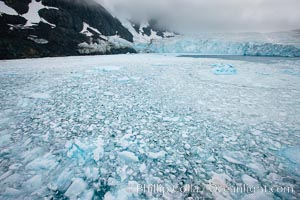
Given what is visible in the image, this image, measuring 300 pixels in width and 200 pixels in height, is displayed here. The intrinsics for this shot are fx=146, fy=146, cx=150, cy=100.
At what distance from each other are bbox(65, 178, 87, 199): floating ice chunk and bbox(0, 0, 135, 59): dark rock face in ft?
77.4

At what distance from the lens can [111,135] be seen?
2072 mm

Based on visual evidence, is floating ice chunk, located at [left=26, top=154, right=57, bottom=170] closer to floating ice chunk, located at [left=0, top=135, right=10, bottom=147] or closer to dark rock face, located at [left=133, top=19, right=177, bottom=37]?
floating ice chunk, located at [left=0, top=135, right=10, bottom=147]

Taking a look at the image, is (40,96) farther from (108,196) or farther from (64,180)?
(108,196)

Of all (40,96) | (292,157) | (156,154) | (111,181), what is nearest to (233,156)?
(292,157)

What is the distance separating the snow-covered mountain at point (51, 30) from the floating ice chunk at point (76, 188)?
77.0 ft

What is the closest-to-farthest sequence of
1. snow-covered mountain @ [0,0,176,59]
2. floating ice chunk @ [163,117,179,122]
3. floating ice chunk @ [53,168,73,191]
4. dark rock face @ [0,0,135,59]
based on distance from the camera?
floating ice chunk @ [53,168,73,191], floating ice chunk @ [163,117,179,122], dark rock face @ [0,0,135,59], snow-covered mountain @ [0,0,176,59]

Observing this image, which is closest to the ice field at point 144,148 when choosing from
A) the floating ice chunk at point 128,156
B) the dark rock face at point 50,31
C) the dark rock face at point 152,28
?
the floating ice chunk at point 128,156

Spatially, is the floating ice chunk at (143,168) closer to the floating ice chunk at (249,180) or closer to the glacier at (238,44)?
the floating ice chunk at (249,180)

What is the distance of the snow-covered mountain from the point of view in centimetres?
2254

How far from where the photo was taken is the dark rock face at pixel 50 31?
21283 millimetres

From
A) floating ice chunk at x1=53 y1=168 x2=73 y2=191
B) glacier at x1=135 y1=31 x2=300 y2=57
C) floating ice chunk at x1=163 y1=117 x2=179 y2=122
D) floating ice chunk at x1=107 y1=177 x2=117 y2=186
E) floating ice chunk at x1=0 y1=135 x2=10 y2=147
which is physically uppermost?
glacier at x1=135 y1=31 x2=300 y2=57

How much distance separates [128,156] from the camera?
1.68 meters

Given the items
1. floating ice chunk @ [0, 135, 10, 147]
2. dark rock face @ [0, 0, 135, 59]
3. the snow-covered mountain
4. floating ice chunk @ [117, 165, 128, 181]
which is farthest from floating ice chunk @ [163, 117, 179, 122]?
dark rock face @ [0, 0, 135, 59]

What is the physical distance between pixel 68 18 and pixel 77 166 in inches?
2098
